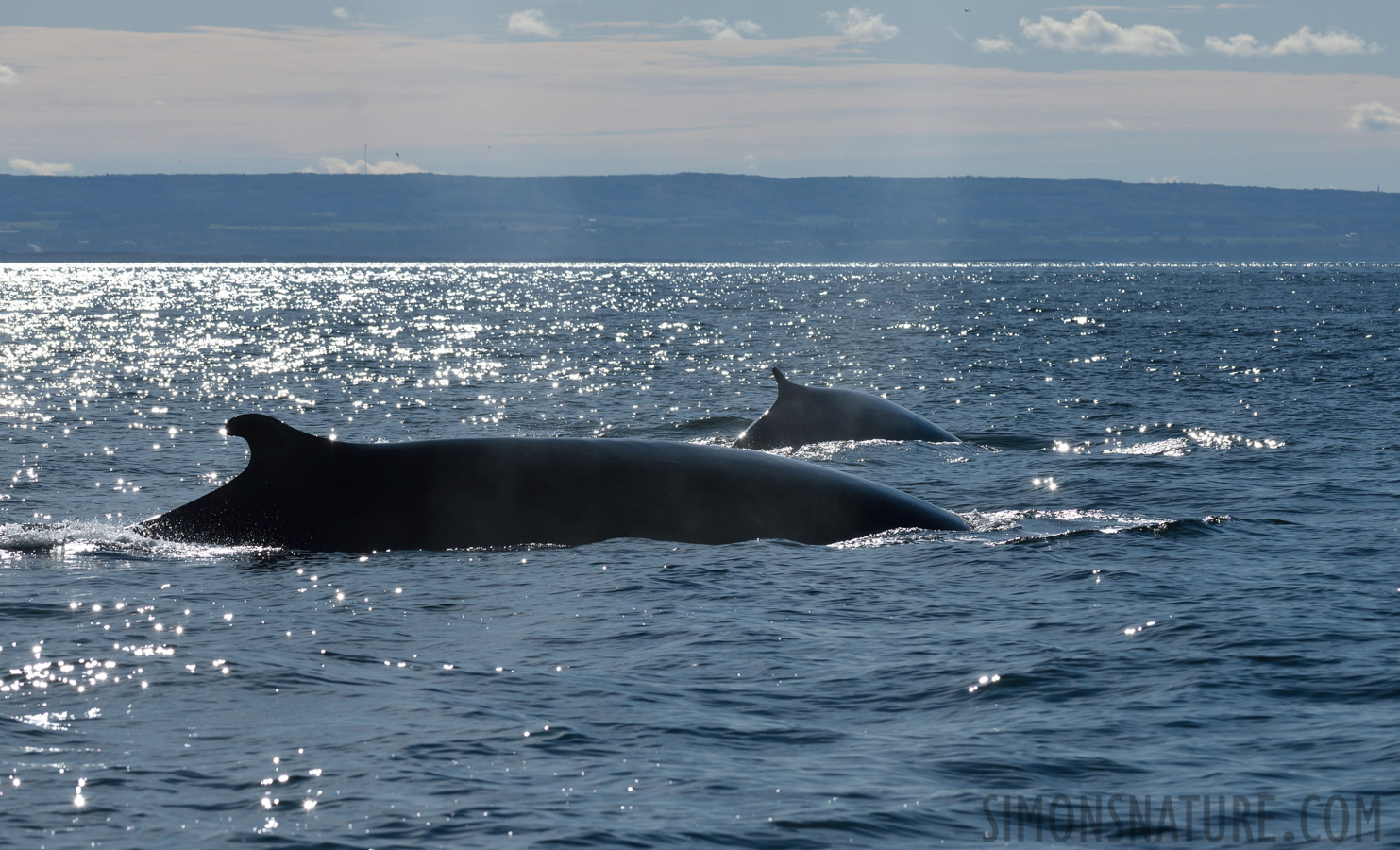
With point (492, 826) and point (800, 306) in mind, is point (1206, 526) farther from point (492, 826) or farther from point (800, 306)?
point (800, 306)

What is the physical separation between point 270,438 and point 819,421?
11.6m

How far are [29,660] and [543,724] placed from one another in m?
3.71

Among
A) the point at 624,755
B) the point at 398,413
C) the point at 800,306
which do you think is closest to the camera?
the point at 624,755

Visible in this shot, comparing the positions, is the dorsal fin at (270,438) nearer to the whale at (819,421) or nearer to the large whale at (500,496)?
the large whale at (500,496)

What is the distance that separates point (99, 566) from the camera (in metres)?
13.6

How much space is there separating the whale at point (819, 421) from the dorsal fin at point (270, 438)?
10.6m

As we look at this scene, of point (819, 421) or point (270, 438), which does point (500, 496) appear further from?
point (819, 421)

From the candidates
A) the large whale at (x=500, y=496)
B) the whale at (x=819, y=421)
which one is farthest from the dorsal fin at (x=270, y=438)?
the whale at (x=819, y=421)

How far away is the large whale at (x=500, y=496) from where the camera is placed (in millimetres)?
12398

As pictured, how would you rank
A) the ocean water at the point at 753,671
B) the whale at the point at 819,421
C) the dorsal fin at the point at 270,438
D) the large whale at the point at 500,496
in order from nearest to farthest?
the ocean water at the point at 753,671 → the dorsal fin at the point at 270,438 → the large whale at the point at 500,496 → the whale at the point at 819,421

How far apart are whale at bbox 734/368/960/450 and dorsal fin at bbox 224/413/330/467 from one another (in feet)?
34.8

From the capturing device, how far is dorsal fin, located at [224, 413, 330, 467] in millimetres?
11883

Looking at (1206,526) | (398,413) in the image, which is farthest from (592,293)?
(1206,526)

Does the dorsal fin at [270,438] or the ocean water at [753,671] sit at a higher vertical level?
the dorsal fin at [270,438]
